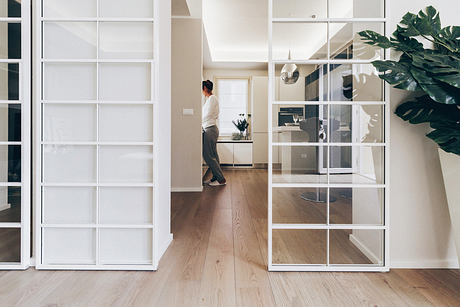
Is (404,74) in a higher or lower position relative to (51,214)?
higher

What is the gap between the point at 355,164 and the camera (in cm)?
179

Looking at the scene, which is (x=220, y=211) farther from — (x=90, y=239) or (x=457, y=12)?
(x=457, y=12)

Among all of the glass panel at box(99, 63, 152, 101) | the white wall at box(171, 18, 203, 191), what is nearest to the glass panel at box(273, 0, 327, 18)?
the glass panel at box(99, 63, 152, 101)

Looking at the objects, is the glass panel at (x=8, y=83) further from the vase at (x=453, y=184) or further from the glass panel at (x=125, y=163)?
the vase at (x=453, y=184)

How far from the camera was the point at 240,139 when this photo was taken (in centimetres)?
710

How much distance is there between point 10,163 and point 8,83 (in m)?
0.47

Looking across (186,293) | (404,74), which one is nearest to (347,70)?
(404,74)

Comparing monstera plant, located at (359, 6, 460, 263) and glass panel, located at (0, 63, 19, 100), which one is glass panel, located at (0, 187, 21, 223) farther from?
monstera plant, located at (359, 6, 460, 263)

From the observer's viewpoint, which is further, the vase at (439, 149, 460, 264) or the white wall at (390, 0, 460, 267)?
the white wall at (390, 0, 460, 267)

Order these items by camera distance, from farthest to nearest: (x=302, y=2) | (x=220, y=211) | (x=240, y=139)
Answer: (x=240, y=139) → (x=220, y=211) → (x=302, y=2)

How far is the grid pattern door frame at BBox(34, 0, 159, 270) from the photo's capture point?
69.4 inches

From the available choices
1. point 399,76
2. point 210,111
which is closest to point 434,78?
point 399,76

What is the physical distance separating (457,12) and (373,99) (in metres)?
0.69

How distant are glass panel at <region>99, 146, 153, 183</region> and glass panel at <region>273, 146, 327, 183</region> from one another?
76cm
